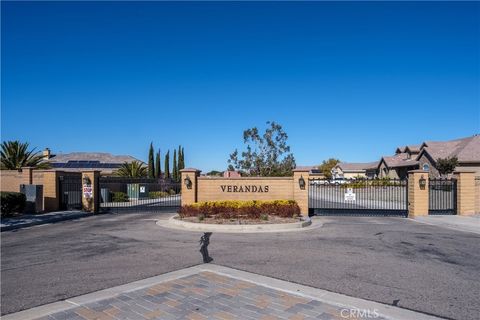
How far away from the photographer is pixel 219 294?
5.79m

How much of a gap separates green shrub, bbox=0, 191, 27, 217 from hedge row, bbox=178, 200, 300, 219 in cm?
760

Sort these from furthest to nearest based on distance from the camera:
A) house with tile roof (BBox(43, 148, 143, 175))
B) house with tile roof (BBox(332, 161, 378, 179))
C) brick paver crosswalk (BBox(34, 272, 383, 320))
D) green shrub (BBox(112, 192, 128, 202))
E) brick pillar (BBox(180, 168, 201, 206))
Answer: house with tile roof (BBox(332, 161, 378, 179)) → house with tile roof (BBox(43, 148, 143, 175)) → green shrub (BBox(112, 192, 128, 202)) → brick pillar (BBox(180, 168, 201, 206)) → brick paver crosswalk (BBox(34, 272, 383, 320))

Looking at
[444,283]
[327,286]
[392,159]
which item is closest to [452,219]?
[444,283]

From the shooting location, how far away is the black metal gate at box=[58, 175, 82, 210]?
1980 centimetres

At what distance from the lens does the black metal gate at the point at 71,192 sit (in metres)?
19.8

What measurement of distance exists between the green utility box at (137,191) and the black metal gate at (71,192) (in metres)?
7.85

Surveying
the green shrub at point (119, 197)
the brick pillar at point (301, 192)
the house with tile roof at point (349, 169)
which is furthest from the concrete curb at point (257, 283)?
the house with tile roof at point (349, 169)

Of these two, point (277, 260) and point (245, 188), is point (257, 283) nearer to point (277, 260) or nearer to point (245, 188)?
point (277, 260)

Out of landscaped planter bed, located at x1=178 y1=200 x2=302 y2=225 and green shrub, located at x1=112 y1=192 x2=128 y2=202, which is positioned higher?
landscaped planter bed, located at x1=178 y1=200 x2=302 y2=225

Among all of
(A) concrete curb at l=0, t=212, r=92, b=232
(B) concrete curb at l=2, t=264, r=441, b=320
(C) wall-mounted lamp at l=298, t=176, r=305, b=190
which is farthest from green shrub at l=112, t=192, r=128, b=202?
(B) concrete curb at l=2, t=264, r=441, b=320

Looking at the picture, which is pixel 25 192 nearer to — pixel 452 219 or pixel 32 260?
pixel 32 260

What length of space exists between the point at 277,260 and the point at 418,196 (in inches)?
491

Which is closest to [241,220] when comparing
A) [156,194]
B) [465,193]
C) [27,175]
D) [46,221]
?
[46,221]

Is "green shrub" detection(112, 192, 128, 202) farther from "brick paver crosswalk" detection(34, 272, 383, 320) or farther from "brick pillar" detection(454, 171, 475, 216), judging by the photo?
"brick paver crosswalk" detection(34, 272, 383, 320)
